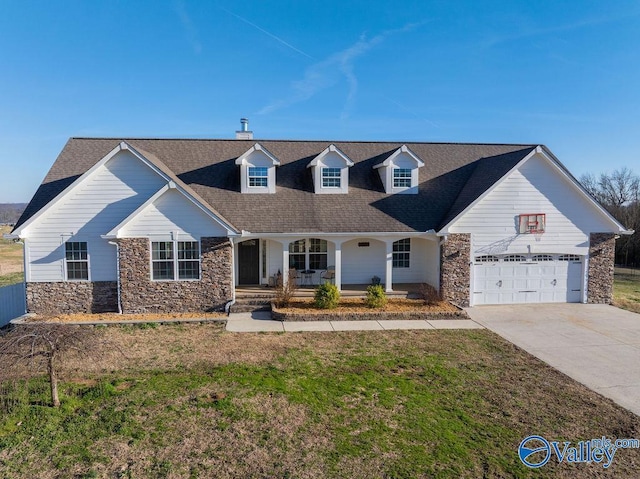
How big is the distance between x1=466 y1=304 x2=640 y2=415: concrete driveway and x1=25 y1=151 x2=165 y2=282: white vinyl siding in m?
13.7

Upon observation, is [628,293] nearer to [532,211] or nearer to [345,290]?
[532,211]

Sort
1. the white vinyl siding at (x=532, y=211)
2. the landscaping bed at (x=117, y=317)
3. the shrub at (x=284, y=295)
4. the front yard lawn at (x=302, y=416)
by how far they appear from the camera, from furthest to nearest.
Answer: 1. the white vinyl siding at (x=532, y=211)
2. the shrub at (x=284, y=295)
3. the landscaping bed at (x=117, y=317)
4. the front yard lawn at (x=302, y=416)

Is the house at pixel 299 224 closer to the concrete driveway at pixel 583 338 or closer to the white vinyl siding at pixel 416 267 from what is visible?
the white vinyl siding at pixel 416 267

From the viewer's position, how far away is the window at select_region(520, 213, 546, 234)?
1675 cm

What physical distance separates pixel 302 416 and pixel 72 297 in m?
11.9

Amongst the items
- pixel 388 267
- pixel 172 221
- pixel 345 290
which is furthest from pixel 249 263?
pixel 388 267


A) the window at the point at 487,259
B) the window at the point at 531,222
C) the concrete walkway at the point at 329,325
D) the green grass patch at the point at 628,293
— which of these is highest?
the window at the point at 531,222

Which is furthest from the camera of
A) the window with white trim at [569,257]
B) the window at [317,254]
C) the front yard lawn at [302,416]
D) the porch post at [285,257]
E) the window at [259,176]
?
the window at [317,254]

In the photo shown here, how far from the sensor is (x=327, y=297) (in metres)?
14.9

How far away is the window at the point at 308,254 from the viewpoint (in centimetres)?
1811

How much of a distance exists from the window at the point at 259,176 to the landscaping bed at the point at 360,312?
5683 mm

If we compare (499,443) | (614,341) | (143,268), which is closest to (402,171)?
(614,341)

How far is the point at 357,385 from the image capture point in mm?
8922

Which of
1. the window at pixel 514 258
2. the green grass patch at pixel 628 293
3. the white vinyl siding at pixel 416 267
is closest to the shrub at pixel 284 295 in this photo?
the white vinyl siding at pixel 416 267
